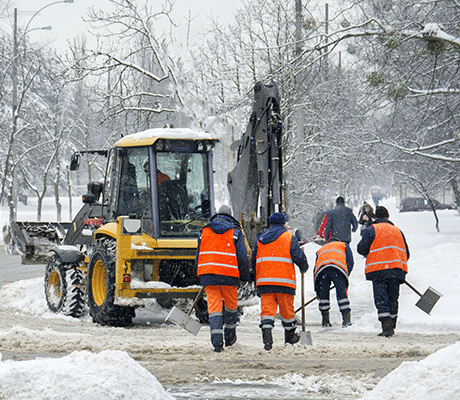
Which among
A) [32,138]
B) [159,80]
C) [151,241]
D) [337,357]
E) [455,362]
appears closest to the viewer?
[455,362]

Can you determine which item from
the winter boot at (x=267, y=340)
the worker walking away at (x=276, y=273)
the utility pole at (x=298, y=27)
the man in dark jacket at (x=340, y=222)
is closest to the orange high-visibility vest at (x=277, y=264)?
the worker walking away at (x=276, y=273)

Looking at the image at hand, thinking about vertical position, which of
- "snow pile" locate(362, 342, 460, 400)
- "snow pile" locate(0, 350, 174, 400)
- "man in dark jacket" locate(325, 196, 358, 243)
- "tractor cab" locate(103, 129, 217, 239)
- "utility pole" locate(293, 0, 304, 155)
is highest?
"utility pole" locate(293, 0, 304, 155)

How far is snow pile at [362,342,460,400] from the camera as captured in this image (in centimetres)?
504

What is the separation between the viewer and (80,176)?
6969 centimetres

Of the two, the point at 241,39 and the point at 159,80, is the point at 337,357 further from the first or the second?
the point at 241,39

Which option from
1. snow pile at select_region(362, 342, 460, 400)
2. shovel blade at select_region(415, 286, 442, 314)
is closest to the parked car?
shovel blade at select_region(415, 286, 442, 314)

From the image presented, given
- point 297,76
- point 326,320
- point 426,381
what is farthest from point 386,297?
point 297,76

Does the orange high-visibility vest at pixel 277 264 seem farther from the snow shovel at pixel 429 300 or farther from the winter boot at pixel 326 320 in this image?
the winter boot at pixel 326 320

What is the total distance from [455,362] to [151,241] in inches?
213

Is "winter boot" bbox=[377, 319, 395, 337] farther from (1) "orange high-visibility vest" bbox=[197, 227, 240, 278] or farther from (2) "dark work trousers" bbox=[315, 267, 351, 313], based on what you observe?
(1) "orange high-visibility vest" bbox=[197, 227, 240, 278]

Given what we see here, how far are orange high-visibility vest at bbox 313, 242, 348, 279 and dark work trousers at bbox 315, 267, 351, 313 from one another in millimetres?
67

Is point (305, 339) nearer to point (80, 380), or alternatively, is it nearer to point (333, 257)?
point (333, 257)

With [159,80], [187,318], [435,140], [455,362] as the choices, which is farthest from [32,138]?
[455,362]

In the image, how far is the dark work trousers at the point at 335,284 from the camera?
10703 mm
